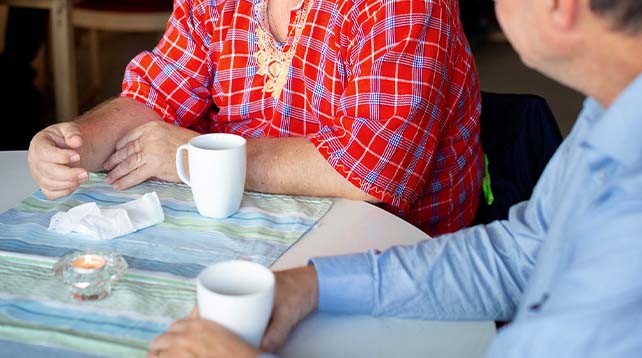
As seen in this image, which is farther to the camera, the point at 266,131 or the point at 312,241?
the point at 266,131

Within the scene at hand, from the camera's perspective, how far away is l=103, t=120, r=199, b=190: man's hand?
149 cm

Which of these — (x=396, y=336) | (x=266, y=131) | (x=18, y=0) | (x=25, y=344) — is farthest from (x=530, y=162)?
(x=18, y=0)

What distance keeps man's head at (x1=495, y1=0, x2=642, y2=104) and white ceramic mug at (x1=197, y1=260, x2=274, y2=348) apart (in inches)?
15.4

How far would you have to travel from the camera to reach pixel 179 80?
1805mm

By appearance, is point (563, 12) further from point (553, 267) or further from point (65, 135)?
point (65, 135)

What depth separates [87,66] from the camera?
5156mm

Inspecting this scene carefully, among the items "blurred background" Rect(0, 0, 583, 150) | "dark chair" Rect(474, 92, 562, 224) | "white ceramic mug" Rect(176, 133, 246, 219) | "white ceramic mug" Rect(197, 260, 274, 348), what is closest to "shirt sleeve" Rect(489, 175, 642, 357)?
"white ceramic mug" Rect(197, 260, 274, 348)

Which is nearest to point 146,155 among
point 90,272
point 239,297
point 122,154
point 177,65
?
point 122,154

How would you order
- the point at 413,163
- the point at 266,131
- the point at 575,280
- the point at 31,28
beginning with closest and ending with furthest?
Result: the point at 575,280
the point at 413,163
the point at 266,131
the point at 31,28

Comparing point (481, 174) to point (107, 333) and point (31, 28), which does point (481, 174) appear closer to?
point (107, 333)

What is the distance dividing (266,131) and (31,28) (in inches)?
110

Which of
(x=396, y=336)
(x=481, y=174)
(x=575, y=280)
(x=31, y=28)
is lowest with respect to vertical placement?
(x=31, y=28)

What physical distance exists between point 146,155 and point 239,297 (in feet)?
2.19

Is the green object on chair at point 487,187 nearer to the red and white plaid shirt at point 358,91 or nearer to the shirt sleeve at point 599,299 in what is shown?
the red and white plaid shirt at point 358,91
